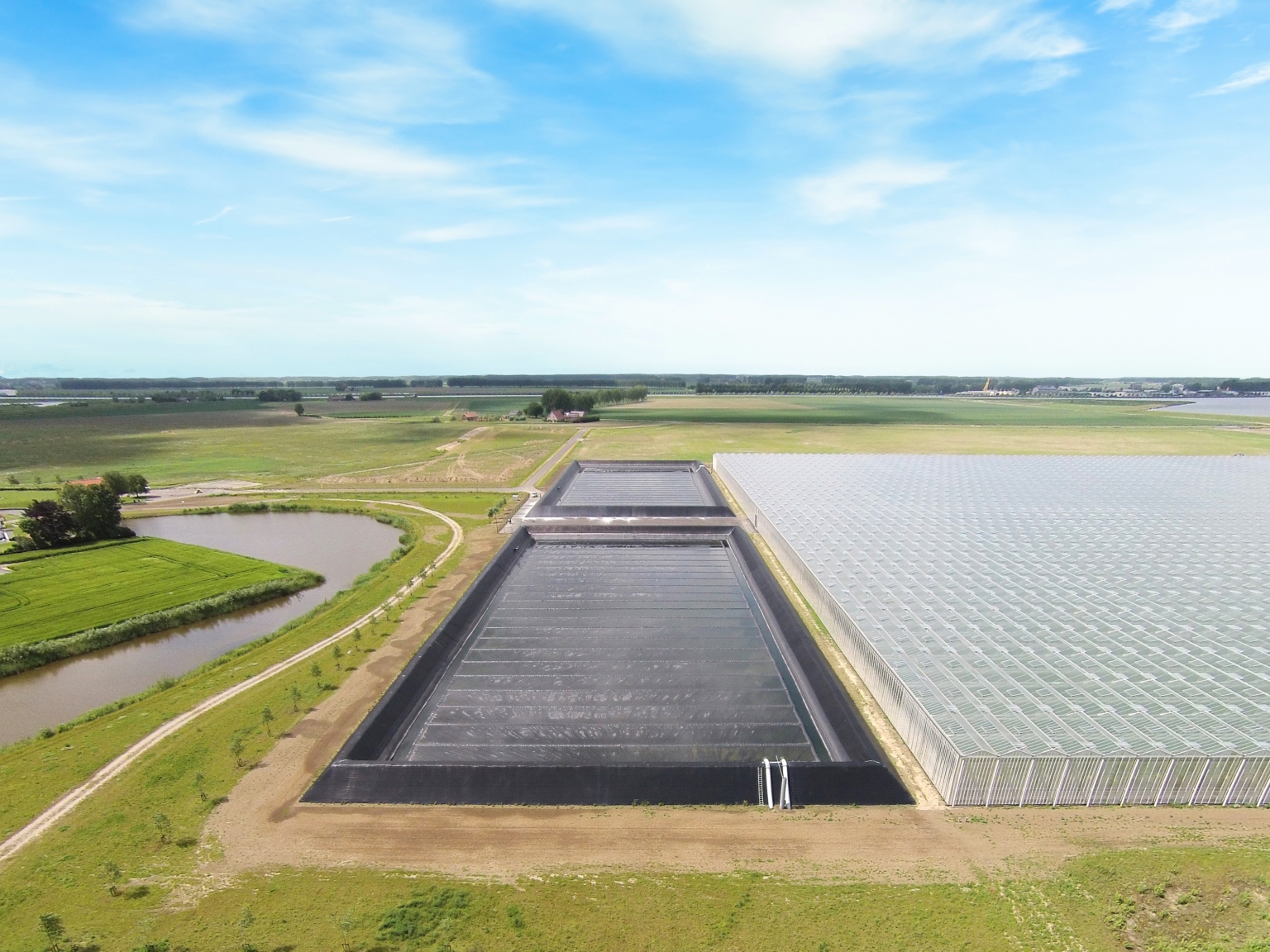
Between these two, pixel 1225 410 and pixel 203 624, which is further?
pixel 1225 410

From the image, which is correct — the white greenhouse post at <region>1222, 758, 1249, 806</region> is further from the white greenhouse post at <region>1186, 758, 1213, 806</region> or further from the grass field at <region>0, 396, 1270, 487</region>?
the grass field at <region>0, 396, 1270, 487</region>

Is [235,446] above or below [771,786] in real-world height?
above

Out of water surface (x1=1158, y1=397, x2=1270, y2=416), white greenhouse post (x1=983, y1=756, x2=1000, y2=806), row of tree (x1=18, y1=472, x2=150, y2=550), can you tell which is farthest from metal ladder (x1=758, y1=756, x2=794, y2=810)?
water surface (x1=1158, y1=397, x2=1270, y2=416)

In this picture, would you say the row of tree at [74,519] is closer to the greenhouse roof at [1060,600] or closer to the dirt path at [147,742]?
the dirt path at [147,742]

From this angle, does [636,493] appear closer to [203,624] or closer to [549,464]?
[549,464]

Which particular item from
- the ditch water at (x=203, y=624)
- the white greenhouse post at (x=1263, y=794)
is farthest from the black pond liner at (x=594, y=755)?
the ditch water at (x=203, y=624)

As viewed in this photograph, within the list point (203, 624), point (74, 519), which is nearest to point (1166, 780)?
point (203, 624)

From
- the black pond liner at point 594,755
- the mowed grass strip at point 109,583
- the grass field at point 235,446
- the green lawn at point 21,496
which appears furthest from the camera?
the grass field at point 235,446
